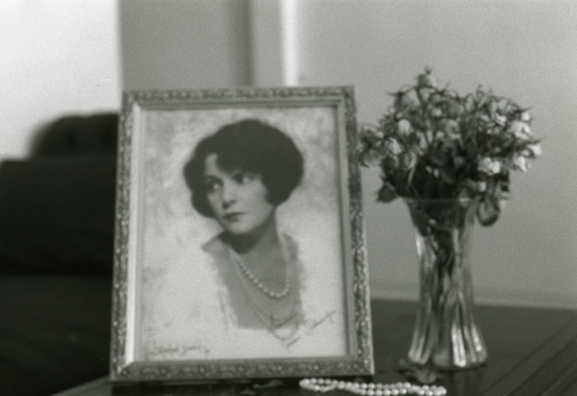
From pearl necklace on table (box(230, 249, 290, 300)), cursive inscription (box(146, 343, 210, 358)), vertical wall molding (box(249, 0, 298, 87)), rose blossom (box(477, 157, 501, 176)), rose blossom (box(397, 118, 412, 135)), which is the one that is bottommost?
cursive inscription (box(146, 343, 210, 358))

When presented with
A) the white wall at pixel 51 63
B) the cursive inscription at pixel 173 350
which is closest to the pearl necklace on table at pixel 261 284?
the cursive inscription at pixel 173 350

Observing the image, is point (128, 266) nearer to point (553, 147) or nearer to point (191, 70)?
point (553, 147)

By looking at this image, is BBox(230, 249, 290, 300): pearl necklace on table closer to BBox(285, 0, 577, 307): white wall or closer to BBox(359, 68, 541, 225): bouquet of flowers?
BBox(359, 68, 541, 225): bouquet of flowers

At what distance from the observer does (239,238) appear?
109 cm

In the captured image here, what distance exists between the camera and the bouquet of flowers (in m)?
1.06

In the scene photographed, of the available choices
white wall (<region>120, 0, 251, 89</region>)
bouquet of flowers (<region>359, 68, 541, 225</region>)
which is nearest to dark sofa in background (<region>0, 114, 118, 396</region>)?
white wall (<region>120, 0, 251, 89</region>)

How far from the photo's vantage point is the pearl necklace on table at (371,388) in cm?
99

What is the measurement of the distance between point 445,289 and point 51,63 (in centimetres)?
176

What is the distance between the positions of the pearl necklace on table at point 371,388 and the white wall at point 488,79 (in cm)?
60

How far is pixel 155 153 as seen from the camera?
1116 millimetres

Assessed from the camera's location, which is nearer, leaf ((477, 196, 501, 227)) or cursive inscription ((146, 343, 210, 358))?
cursive inscription ((146, 343, 210, 358))

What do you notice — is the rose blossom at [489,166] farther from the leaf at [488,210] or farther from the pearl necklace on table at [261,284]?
the pearl necklace on table at [261,284]

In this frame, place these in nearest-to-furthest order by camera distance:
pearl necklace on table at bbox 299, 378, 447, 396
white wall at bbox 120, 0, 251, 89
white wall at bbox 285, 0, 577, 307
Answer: pearl necklace on table at bbox 299, 378, 447, 396 < white wall at bbox 285, 0, 577, 307 < white wall at bbox 120, 0, 251, 89

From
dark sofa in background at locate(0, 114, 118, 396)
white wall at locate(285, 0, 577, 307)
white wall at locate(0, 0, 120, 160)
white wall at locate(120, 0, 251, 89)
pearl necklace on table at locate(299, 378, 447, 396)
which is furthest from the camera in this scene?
white wall at locate(0, 0, 120, 160)
